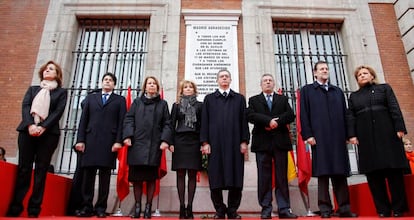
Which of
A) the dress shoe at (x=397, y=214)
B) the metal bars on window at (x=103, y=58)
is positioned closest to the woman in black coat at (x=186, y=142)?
the dress shoe at (x=397, y=214)

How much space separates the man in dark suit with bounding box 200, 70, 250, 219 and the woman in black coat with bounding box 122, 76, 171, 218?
1.87 ft

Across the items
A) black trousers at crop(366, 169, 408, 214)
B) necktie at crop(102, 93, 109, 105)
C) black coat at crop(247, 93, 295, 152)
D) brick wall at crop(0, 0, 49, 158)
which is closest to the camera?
black trousers at crop(366, 169, 408, 214)

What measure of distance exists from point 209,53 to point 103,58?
2.58 meters

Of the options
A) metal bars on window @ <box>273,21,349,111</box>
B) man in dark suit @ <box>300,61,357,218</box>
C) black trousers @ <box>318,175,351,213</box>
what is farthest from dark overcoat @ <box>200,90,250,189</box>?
metal bars on window @ <box>273,21,349,111</box>

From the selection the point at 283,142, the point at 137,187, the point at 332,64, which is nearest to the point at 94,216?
the point at 137,187

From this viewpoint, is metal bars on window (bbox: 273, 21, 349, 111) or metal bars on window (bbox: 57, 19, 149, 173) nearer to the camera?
metal bars on window (bbox: 57, 19, 149, 173)

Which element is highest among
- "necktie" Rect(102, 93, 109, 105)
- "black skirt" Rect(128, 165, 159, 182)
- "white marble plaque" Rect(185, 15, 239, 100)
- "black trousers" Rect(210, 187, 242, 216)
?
"white marble plaque" Rect(185, 15, 239, 100)

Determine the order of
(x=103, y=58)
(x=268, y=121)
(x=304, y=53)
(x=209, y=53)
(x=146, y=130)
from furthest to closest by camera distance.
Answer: (x=304, y=53) → (x=103, y=58) → (x=209, y=53) → (x=146, y=130) → (x=268, y=121)

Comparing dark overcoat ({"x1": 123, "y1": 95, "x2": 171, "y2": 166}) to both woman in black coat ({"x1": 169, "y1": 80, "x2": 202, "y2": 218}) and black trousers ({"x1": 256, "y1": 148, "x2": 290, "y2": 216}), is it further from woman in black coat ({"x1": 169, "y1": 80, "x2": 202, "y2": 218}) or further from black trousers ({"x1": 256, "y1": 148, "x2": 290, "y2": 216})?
black trousers ({"x1": 256, "y1": 148, "x2": 290, "y2": 216})

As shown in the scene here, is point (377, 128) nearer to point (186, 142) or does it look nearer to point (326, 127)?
point (326, 127)

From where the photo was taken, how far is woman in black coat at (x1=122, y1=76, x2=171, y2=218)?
4398mm

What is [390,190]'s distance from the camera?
4.30 metres

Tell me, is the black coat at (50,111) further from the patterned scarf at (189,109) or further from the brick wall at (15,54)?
the brick wall at (15,54)

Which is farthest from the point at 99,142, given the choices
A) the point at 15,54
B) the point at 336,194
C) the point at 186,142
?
the point at 15,54
